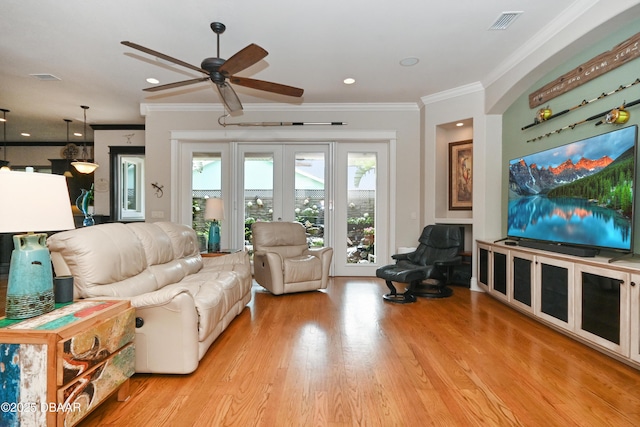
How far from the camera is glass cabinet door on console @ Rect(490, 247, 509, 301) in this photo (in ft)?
11.3

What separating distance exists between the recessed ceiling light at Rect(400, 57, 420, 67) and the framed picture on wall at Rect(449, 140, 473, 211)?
5.50ft

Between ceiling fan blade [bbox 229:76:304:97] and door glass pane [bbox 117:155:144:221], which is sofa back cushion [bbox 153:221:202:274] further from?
door glass pane [bbox 117:155:144:221]

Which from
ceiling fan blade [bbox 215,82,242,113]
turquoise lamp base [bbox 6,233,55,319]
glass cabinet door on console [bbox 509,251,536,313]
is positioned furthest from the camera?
glass cabinet door on console [bbox 509,251,536,313]

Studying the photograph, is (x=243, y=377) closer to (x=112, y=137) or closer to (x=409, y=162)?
(x=409, y=162)

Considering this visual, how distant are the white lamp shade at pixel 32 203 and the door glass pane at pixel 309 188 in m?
3.82

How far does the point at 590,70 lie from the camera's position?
2.81m

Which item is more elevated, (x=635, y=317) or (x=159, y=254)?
(x=159, y=254)

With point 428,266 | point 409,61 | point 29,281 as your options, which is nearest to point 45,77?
point 29,281

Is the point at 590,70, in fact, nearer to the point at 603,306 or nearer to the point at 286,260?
the point at 603,306

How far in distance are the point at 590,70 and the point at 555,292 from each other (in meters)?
2.01

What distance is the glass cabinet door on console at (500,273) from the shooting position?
345 cm

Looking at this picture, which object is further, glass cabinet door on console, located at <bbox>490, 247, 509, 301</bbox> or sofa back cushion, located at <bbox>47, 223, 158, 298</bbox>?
glass cabinet door on console, located at <bbox>490, 247, 509, 301</bbox>

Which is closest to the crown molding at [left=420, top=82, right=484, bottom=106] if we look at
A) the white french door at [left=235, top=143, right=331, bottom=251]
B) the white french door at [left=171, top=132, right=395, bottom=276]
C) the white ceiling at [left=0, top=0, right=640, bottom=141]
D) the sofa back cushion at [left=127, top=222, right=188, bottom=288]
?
the white ceiling at [left=0, top=0, right=640, bottom=141]

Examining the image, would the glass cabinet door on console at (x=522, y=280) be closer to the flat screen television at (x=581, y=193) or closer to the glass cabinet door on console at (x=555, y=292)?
the glass cabinet door on console at (x=555, y=292)
